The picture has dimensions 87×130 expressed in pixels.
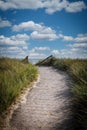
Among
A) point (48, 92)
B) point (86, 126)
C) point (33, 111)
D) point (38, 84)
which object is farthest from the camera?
point (38, 84)

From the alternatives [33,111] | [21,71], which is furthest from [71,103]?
[21,71]

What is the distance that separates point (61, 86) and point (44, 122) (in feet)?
12.8

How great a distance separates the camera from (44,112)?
6859 millimetres

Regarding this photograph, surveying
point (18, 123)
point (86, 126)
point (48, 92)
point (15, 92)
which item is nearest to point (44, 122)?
point (18, 123)

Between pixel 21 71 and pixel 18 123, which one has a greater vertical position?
pixel 21 71

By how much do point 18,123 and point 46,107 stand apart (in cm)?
131

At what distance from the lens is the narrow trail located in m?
6.03

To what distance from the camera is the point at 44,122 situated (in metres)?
6.21

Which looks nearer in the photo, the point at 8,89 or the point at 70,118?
the point at 70,118

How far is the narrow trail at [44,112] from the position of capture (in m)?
6.03

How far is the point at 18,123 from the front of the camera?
6.25 meters

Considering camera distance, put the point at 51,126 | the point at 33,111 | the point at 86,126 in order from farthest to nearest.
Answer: the point at 33,111, the point at 51,126, the point at 86,126

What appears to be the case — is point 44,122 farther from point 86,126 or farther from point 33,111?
point 86,126

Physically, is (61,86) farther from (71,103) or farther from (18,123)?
(18,123)
